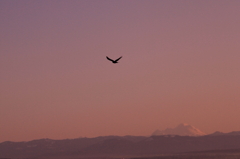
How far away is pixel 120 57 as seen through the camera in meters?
88.1

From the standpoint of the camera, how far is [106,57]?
299 feet

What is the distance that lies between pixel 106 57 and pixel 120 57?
4809 mm
